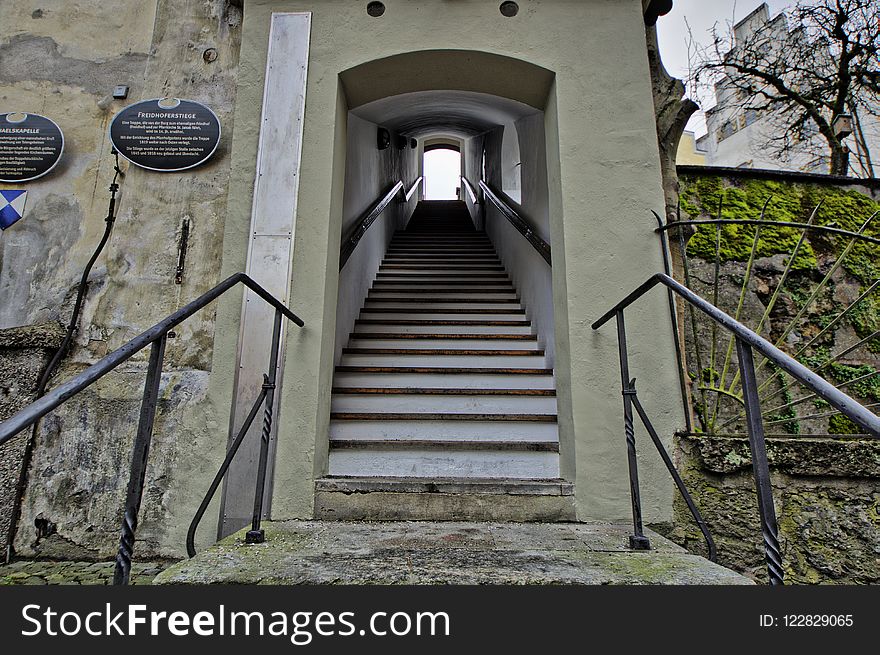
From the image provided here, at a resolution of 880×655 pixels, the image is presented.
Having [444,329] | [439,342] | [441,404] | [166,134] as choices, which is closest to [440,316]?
[444,329]

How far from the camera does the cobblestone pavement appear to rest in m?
2.08

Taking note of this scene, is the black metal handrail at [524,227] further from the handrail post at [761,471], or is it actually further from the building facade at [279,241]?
the handrail post at [761,471]

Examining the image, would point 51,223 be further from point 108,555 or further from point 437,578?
point 437,578

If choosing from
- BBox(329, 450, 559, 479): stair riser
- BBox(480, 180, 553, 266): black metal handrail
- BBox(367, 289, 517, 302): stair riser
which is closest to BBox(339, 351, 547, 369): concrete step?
BBox(480, 180, 553, 266): black metal handrail

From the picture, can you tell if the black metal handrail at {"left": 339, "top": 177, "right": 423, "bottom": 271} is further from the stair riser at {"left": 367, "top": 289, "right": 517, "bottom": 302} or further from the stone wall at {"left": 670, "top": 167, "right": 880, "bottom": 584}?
the stone wall at {"left": 670, "top": 167, "right": 880, "bottom": 584}

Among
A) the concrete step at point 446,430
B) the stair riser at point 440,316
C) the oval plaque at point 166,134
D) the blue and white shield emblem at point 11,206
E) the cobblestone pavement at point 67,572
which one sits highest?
the oval plaque at point 166,134

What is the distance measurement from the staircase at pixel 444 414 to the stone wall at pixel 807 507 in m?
0.62

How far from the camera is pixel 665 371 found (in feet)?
7.42

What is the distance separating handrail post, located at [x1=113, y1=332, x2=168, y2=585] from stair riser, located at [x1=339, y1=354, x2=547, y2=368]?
83.0 inches

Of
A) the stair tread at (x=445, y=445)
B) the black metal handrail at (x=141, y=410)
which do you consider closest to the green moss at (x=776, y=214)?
the stair tread at (x=445, y=445)

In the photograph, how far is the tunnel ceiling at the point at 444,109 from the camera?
11.2 feet

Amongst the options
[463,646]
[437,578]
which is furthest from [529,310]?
[463,646]

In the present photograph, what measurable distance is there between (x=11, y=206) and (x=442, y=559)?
289 cm

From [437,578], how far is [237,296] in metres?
1.65
